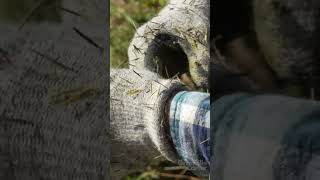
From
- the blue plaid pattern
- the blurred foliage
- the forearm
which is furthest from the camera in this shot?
the blurred foliage

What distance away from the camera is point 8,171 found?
103 centimetres

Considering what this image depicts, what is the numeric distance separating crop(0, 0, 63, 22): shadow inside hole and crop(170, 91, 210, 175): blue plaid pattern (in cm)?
27

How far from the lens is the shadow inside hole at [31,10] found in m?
0.99

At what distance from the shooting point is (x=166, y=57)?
1135 mm

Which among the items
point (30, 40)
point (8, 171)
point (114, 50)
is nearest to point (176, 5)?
point (114, 50)

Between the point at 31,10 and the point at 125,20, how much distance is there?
1.73ft

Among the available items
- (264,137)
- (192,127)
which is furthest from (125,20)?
(264,137)

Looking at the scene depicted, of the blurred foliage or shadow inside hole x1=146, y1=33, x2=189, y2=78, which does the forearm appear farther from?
the blurred foliage

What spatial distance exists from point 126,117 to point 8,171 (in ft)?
0.80

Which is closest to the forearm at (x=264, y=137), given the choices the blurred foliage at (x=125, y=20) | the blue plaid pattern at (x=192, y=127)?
the blue plaid pattern at (x=192, y=127)

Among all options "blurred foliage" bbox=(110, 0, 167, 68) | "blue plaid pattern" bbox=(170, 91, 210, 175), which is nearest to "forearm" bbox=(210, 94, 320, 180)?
"blue plaid pattern" bbox=(170, 91, 210, 175)

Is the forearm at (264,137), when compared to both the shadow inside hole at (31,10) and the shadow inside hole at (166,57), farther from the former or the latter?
the shadow inside hole at (31,10)

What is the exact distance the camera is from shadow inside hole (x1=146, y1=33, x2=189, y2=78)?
3.66ft

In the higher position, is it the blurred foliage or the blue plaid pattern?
the blurred foliage
